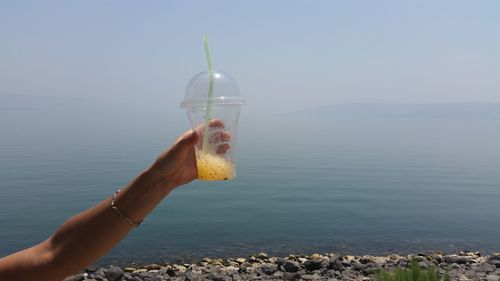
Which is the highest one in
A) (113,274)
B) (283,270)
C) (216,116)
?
(216,116)

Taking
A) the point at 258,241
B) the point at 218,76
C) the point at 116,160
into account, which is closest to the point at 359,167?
Answer: the point at 116,160

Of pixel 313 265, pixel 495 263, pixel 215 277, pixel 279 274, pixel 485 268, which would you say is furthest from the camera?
pixel 495 263

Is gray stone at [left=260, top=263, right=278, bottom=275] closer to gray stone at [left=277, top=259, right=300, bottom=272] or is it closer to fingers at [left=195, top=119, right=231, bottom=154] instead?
gray stone at [left=277, top=259, right=300, bottom=272]

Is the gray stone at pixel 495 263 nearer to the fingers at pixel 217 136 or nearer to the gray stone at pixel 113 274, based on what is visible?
the gray stone at pixel 113 274

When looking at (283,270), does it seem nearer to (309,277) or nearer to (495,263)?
(309,277)

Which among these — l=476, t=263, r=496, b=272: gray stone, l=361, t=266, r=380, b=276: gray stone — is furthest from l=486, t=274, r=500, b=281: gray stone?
l=361, t=266, r=380, b=276: gray stone

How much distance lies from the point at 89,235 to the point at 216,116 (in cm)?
72

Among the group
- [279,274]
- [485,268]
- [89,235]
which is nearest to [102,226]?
[89,235]

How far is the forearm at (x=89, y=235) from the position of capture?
73.8 inches

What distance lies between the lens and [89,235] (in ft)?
6.13

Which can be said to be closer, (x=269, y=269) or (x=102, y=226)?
(x=102, y=226)

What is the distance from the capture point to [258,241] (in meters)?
14.0

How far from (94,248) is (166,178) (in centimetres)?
36

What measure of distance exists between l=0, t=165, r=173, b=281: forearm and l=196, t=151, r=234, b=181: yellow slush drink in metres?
0.19
